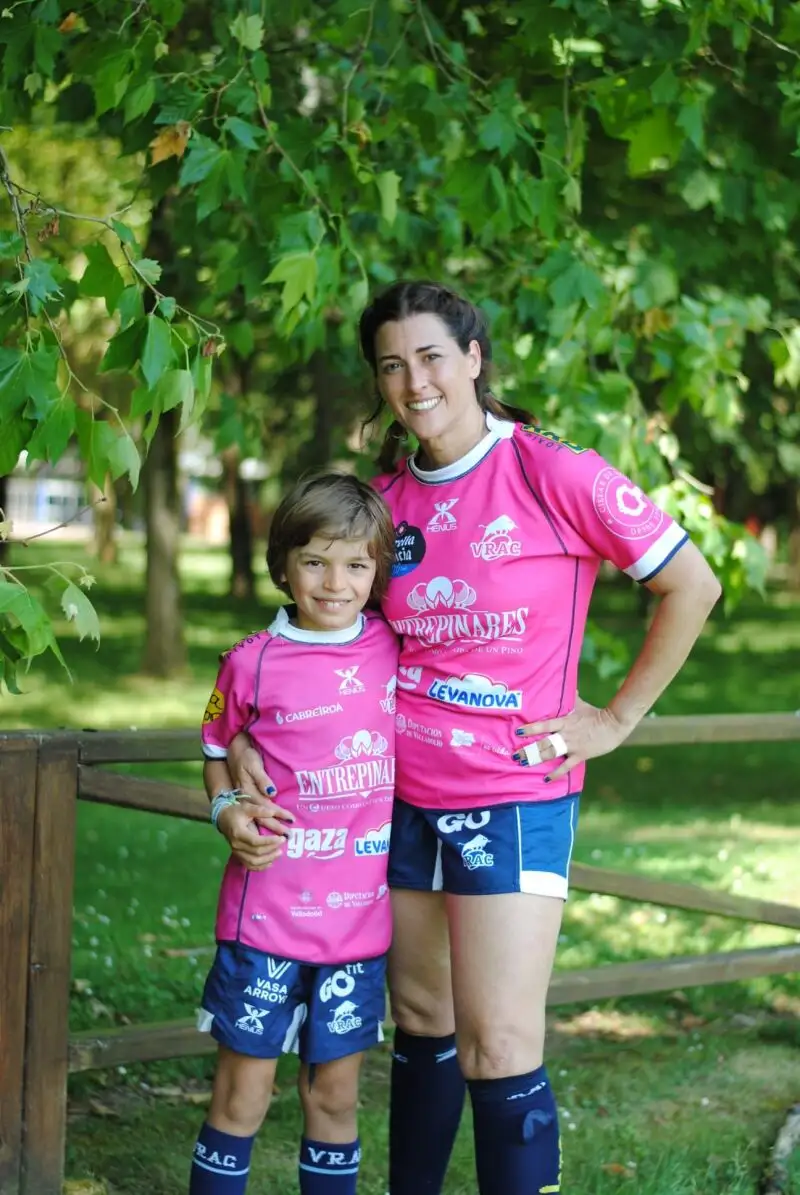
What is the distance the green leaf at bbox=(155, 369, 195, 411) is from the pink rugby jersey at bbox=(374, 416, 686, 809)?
0.63m

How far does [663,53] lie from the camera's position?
185 inches

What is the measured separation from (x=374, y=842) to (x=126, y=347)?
114 centimetres

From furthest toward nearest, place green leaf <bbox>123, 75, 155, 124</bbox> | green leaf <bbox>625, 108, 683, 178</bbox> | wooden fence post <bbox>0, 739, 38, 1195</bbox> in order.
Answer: green leaf <bbox>625, 108, 683, 178</bbox>, green leaf <bbox>123, 75, 155, 124</bbox>, wooden fence post <bbox>0, 739, 38, 1195</bbox>

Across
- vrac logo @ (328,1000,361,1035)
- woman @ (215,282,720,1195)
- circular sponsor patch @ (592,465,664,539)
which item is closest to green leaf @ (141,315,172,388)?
woman @ (215,282,720,1195)

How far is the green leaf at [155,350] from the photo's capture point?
2.85 meters

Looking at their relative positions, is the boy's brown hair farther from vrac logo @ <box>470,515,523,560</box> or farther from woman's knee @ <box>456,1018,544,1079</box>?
woman's knee @ <box>456,1018,544,1079</box>

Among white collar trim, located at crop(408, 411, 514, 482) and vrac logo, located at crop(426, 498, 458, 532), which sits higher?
white collar trim, located at crop(408, 411, 514, 482)

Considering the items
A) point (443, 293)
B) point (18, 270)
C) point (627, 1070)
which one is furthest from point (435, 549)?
point (627, 1070)

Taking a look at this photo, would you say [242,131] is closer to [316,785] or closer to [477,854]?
[316,785]

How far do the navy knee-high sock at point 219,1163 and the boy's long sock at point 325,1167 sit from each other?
0.45ft

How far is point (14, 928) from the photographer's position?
3717mm

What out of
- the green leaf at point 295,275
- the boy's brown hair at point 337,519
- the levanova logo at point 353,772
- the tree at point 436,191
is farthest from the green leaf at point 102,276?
the levanova logo at point 353,772

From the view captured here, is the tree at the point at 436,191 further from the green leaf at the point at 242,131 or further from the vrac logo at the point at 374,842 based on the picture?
the vrac logo at the point at 374,842

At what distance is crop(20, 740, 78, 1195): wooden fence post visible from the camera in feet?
12.3
